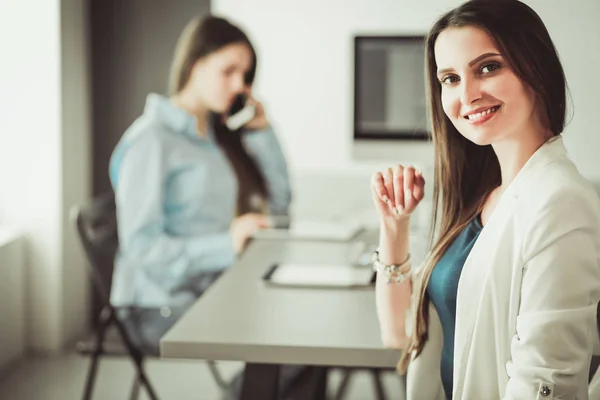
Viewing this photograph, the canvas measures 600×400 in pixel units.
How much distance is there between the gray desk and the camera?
1487 mm

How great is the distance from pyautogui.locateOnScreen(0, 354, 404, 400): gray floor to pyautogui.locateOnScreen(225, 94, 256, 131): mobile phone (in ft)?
3.35

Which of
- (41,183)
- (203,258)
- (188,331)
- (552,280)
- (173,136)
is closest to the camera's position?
(552,280)

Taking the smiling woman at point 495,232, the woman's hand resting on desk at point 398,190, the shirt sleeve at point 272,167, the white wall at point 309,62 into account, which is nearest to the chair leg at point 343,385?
the shirt sleeve at point 272,167

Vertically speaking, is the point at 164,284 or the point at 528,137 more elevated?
the point at 528,137

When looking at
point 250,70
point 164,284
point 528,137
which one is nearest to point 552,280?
point 528,137

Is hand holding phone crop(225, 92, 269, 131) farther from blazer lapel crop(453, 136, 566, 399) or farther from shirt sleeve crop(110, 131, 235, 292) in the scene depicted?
blazer lapel crop(453, 136, 566, 399)

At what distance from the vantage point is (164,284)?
9.32 feet

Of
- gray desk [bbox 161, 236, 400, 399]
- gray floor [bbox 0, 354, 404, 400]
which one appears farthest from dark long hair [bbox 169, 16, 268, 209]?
gray desk [bbox 161, 236, 400, 399]

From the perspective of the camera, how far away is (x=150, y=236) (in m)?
2.71

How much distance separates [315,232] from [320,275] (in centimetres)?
71

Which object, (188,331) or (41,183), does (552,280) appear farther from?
(41,183)

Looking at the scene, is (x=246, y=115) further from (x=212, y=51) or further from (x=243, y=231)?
(x=243, y=231)

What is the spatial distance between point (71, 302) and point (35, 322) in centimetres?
20

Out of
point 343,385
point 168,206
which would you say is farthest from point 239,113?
point 343,385
